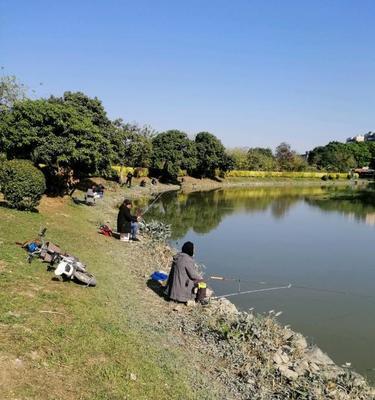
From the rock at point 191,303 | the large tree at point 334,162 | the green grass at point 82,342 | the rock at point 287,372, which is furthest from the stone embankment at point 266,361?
the large tree at point 334,162

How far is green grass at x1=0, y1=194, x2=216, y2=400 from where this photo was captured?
16.7 ft

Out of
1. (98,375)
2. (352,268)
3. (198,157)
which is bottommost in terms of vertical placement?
(352,268)

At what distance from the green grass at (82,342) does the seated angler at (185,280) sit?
0.65m

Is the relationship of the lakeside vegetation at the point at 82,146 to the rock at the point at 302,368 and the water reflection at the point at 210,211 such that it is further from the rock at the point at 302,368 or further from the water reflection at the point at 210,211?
the rock at the point at 302,368

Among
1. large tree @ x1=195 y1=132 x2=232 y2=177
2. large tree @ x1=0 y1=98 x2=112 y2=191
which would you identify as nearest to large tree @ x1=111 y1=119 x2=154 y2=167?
large tree @ x1=195 y1=132 x2=232 y2=177

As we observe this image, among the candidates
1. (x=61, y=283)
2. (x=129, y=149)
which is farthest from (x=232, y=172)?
(x=61, y=283)

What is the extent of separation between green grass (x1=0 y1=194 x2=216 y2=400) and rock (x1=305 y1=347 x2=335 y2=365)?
7.11 ft

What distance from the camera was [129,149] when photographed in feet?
146

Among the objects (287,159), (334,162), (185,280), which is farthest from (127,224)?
(334,162)

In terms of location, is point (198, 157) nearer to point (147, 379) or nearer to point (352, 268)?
point (352, 268)

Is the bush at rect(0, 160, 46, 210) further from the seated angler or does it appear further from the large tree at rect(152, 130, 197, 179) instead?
the large tree at rect(152, 130, 197, 179)

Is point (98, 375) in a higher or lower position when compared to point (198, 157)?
lower

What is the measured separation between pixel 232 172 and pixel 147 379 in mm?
63811

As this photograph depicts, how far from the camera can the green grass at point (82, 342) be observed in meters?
5.08
